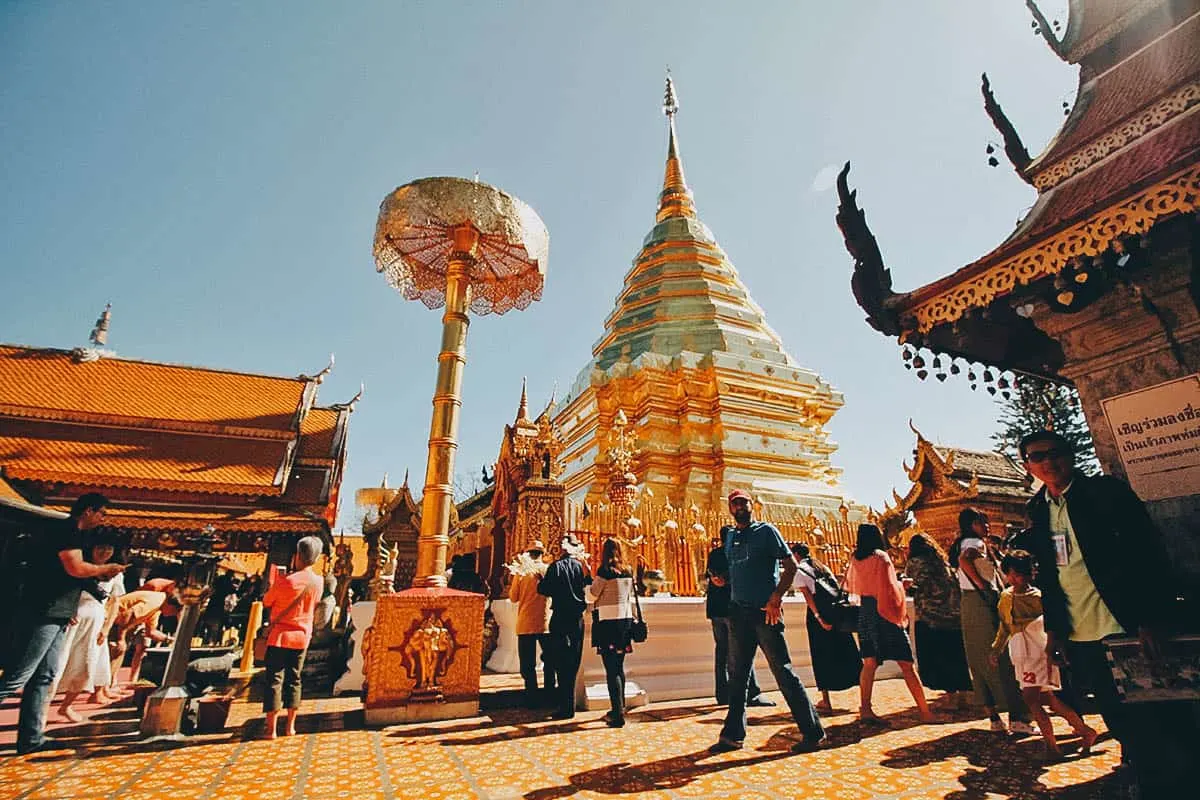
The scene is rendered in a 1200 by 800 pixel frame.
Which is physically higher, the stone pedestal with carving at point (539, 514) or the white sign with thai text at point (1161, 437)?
the stone pedestal with carving at point (539, 514)

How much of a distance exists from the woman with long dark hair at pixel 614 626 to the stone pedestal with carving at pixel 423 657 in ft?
3.87

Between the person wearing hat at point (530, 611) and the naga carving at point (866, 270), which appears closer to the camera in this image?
the naga carving at point (866, 270)

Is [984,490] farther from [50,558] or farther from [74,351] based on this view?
[74,351]

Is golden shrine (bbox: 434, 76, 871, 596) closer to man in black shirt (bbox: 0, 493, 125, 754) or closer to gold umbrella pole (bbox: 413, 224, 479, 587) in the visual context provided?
gold umbrella pole (bbox: 413, 224, 479, 587)

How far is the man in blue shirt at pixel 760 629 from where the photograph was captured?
3602mm

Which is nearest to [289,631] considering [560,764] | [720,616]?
[560,764]

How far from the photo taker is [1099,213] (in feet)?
10.1

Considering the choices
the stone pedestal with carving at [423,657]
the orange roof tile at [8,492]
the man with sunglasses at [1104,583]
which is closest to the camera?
the man with sunglasses at [1104,583]


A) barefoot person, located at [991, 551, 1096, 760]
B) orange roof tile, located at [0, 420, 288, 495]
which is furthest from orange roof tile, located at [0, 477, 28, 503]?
barefoot person, located at [991, 551, 1096, 760]

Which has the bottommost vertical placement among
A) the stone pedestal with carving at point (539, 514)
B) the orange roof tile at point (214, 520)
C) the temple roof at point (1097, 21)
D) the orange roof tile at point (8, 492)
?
the stone pedestal with carving at point (539, 514)

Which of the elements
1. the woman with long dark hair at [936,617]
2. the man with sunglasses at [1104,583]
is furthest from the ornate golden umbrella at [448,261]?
the man with sunglasses at [1104,583]

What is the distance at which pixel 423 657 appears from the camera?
16.2 ft

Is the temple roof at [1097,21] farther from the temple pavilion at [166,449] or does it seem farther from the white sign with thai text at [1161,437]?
the temple pavilion at [166,449]

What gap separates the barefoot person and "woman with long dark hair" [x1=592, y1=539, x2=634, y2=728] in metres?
2.49
